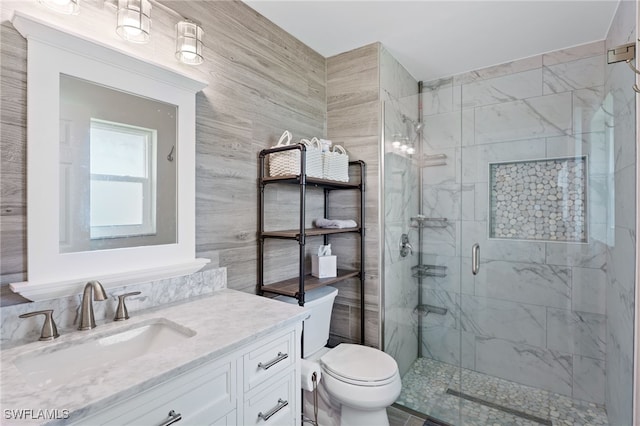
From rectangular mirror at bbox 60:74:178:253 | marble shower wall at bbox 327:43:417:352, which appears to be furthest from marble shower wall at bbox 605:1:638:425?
rectangular mirror at bbox 60:74:178:253

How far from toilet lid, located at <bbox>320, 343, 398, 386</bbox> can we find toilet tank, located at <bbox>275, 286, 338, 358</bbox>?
10 centimetres

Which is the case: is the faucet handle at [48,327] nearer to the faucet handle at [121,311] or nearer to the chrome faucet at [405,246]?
the faucet handle at [121,311]

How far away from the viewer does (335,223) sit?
2055 mm

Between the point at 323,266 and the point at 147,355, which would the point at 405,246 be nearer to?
the point at 323,266

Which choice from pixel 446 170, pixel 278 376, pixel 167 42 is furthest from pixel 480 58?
pixel 278 376

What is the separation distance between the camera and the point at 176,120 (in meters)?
1.41

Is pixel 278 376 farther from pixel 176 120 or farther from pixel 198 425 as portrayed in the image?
pixel 176 120

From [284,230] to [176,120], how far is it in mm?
904

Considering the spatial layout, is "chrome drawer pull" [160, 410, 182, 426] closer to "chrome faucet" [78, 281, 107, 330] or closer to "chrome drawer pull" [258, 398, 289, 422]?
"chrome drawer pull" [258, 398, 289, 422]

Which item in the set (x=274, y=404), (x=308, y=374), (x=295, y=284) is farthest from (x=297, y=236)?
(x=274, y=404)

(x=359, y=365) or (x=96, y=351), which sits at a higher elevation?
(x=96, y=351)

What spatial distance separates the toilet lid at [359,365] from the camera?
1.63m

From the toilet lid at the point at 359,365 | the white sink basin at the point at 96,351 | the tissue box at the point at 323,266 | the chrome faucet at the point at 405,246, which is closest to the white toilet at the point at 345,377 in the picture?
the toilet lid at the point at 359,365

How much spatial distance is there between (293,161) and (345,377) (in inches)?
47.4
